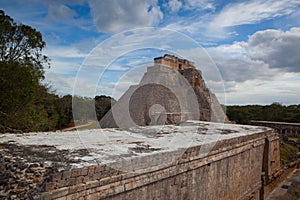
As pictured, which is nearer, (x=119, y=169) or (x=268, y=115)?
(x=119, y=169)

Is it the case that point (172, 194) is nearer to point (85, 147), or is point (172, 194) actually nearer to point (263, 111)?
point (85, 147)

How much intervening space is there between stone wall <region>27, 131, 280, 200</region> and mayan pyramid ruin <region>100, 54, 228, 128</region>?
412 cm

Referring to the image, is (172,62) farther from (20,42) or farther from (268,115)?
(268,115)

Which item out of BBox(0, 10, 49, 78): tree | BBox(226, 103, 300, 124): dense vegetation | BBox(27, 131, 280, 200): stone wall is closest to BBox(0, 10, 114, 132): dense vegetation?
BBox(0, 10, 49, 78): tree

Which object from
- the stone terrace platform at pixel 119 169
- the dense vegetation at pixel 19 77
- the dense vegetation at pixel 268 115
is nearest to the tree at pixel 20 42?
the dense vegetation at pixel 19 77

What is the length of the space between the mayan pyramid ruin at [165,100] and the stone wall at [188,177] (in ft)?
13.5

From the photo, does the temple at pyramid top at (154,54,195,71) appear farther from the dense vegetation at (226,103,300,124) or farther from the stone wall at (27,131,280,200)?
the dense vegetation at (226,103,300,124)

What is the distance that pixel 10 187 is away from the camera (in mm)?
2863

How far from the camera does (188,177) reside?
17.1ft

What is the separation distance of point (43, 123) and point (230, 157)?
829cm

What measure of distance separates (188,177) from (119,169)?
202 centimetres

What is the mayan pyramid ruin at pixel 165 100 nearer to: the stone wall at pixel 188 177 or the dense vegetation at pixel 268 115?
the stone wall at pixel 188 177

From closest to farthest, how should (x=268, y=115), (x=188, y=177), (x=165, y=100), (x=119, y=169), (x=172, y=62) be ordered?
1. (x=119, y=169)
2. (x=188, y=177)
3. (x=165, y=100)
4. (x=172, y=62)
5. (x=268, y=115)

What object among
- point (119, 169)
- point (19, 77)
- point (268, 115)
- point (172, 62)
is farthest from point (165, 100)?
point (268, 115)
